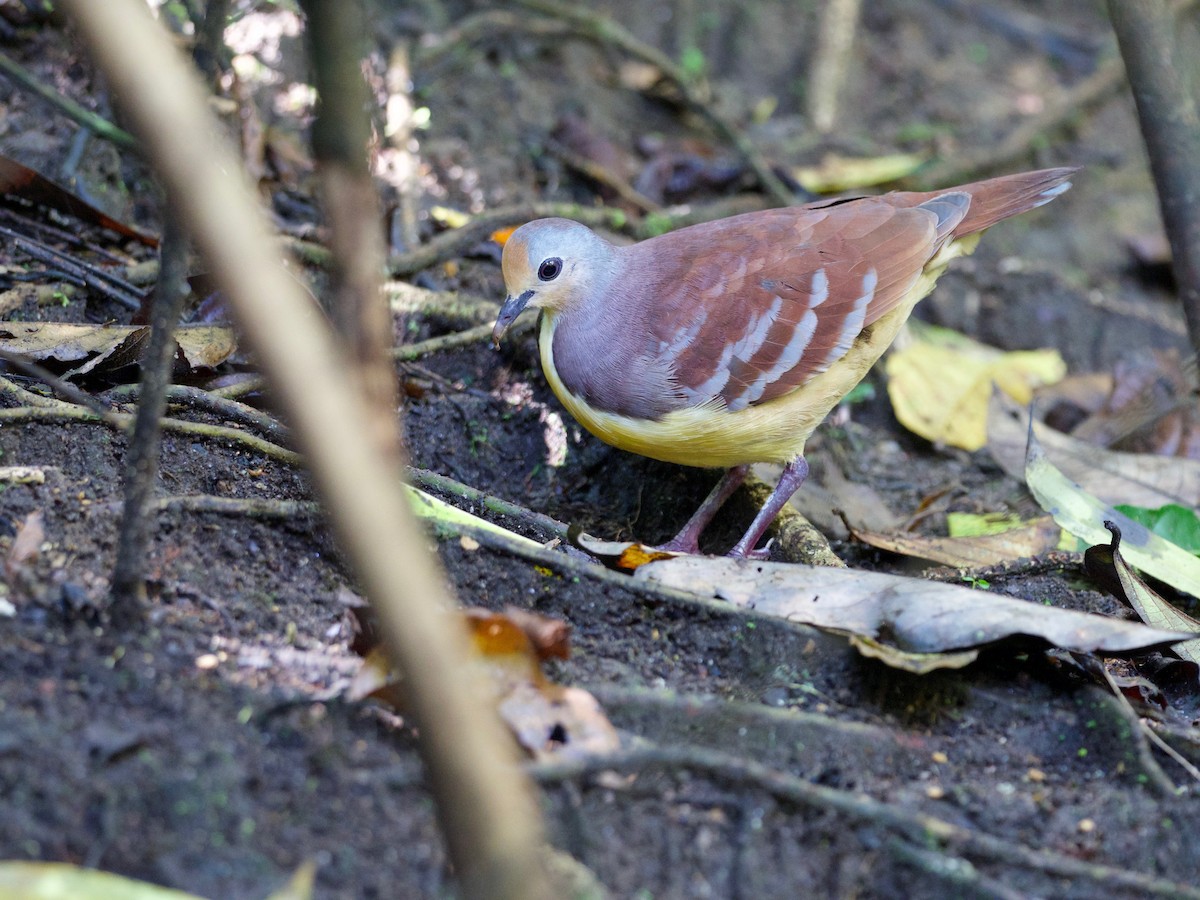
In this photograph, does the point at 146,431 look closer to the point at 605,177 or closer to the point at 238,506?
the point at 238,506

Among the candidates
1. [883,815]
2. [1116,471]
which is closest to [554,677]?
[883,815]

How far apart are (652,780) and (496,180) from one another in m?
4.87

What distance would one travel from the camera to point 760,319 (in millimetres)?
4266

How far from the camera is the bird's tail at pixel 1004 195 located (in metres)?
4.80

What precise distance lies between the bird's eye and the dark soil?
1.89 feet

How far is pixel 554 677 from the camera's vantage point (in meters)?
2.77

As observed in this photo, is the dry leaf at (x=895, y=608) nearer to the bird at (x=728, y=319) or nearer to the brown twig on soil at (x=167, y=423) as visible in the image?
the bird at (x=728, y=319)

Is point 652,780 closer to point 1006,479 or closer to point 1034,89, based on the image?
A: point 1006,479

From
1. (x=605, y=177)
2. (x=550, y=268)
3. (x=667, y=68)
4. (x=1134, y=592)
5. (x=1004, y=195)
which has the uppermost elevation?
(x=667, y=68)

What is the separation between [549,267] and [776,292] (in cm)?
93

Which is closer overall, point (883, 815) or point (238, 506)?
point (883, 815)

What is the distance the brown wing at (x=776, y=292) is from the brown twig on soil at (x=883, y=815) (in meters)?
1.89

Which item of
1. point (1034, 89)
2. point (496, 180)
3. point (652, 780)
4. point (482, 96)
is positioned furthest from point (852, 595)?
point (1034, 89)

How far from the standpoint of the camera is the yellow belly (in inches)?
162
